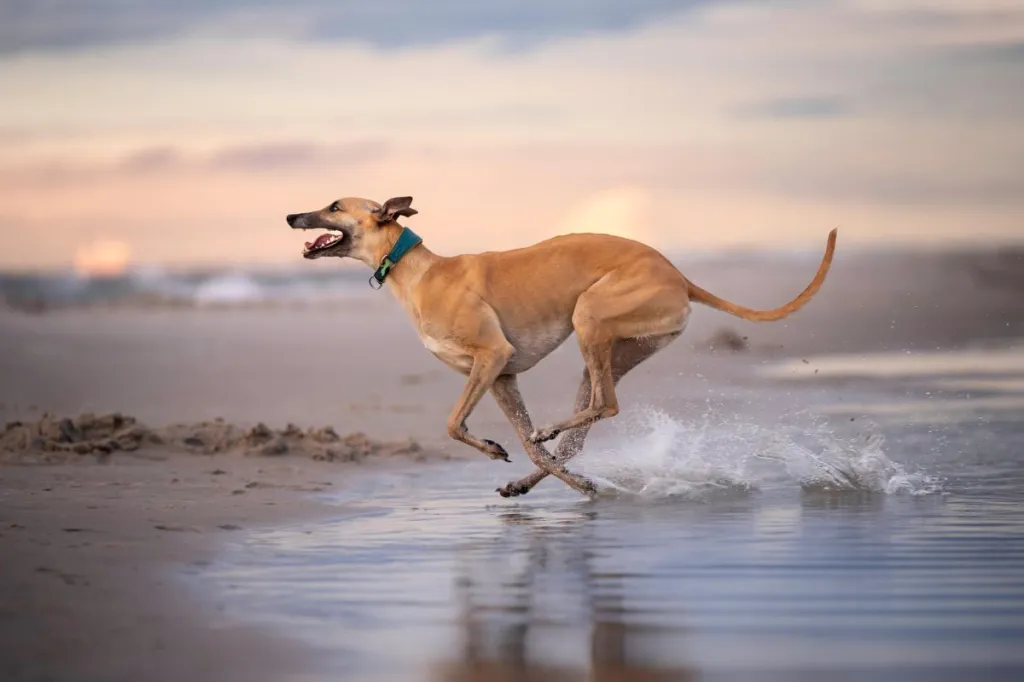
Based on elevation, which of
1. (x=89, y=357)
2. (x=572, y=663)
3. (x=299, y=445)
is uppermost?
(x=89, y=357)

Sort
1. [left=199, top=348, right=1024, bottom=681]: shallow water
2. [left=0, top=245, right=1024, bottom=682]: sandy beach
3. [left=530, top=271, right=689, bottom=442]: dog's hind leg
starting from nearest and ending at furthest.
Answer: [left=199, top=348, right=1024, bottom=681]: shallow water, [left=0, top=245, right=1024, bottom=682]: sandy beach, [left=530, top=271, right=689, bottom=442]: dog's hind leg

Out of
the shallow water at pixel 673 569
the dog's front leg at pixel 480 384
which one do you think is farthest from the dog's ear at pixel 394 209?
the shallow water at pixel 673 569

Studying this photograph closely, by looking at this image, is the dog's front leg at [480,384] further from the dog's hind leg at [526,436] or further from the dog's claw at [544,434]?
the dog's hind leg at [526,436]

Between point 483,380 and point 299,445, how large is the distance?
8.54 ft

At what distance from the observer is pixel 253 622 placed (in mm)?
5582

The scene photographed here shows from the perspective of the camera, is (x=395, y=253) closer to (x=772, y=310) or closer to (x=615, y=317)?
(x=615, y=317)

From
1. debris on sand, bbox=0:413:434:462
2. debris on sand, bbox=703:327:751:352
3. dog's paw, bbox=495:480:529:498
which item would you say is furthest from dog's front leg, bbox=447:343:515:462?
debris on sand, bbox=703:327:751:352

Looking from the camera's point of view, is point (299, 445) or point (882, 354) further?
point (882, 354)

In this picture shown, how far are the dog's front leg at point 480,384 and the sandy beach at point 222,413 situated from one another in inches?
37.0

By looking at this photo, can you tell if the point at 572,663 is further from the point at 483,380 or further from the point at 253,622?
the point at 483,380

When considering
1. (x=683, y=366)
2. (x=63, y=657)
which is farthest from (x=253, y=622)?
(x=683, y=366)

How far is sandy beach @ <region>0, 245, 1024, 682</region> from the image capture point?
18.1 feet

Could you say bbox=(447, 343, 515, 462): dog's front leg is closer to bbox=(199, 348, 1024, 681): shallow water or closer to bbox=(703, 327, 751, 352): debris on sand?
bbox=(199, 348, 1024, 681): shallow water

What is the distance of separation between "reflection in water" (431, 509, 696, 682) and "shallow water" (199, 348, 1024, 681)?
0.05ft
